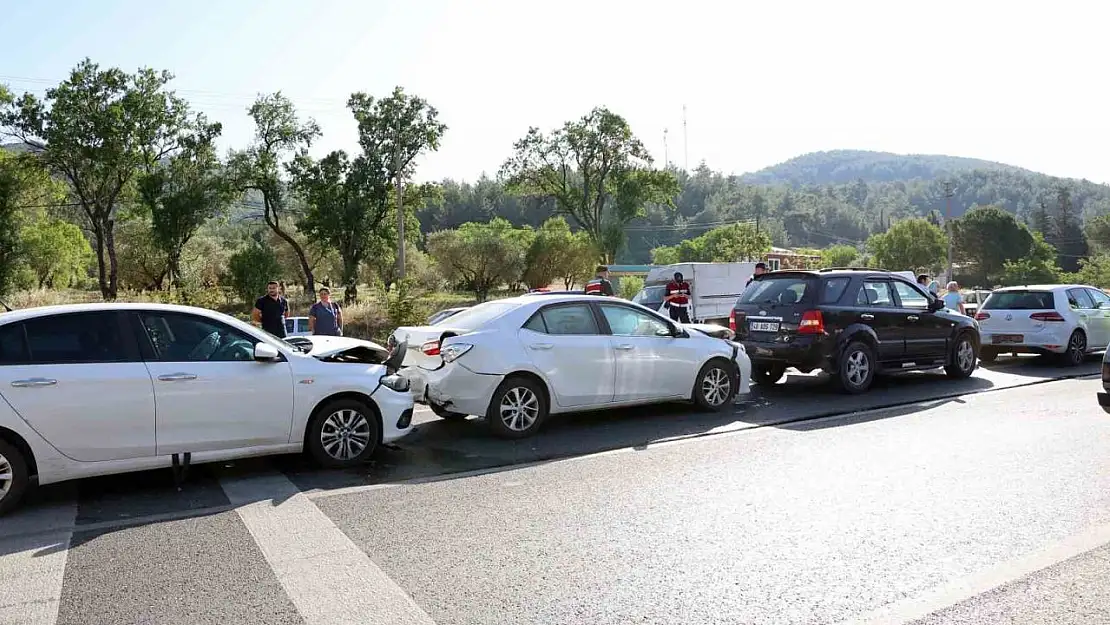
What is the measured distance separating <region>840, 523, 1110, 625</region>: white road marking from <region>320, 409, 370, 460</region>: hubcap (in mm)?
4632

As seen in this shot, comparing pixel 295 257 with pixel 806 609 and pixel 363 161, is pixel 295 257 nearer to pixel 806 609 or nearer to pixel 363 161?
pixel 363 161

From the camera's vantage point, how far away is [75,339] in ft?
20.3

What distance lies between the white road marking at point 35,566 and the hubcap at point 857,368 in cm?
925

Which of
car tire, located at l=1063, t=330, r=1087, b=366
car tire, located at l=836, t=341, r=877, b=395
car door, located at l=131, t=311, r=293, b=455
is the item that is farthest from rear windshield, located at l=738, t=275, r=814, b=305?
car door, located at l=131, t=311, r=293, b=455

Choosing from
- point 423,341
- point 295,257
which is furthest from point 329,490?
point 295,257

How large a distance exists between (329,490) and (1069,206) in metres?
155

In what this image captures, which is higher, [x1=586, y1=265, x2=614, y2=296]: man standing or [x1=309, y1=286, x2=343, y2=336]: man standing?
[x1=586, y1=265, x2=614, y2=296]: man standing

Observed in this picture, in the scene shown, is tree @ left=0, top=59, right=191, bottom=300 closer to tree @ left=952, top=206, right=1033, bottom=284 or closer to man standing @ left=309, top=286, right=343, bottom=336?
man standing @ left=309, top=286, right=343, bottom=336

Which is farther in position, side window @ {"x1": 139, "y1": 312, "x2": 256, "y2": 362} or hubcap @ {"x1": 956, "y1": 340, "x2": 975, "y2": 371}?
hubcap @ {"x1": 956, "y1": 340, "x2": 975, "y2": 371}

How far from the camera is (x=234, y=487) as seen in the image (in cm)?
661

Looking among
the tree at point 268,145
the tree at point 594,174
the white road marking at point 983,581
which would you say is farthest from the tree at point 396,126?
the white road marking at point 983,581

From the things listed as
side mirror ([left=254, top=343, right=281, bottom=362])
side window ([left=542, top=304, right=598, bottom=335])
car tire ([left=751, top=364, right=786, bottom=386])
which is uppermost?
side window ([left=542, top=304, right=598, bottom=335])

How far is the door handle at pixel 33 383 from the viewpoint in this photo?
5832 millimetres

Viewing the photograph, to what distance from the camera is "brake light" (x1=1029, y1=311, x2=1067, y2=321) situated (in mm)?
14477
